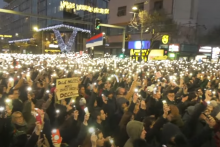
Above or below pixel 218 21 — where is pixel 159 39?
below

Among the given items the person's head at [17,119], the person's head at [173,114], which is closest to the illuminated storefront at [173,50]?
the person's head at [173,114]

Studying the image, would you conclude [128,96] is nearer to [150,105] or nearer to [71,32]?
[150,105]

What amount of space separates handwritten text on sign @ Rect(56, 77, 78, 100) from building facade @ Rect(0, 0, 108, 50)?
136 feet

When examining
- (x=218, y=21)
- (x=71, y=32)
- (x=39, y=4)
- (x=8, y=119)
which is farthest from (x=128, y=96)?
(x=39, y=4)

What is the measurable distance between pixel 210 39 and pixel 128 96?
105 ft

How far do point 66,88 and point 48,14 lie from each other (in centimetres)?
5631

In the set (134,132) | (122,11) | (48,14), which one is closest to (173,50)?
(122,11)

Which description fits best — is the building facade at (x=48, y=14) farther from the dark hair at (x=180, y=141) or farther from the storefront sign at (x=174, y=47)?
the dark hair at (x=180, y=141)

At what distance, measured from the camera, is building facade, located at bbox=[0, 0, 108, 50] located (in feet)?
178

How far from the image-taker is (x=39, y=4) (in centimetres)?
6575

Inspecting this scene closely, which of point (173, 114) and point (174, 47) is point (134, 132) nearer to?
point (173, 114)

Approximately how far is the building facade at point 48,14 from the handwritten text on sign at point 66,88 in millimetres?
41586

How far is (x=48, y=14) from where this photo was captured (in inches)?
2366

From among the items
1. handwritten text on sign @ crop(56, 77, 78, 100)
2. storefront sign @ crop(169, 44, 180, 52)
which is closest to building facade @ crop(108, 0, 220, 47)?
storefront sign @ crop(169, 44, 180, 52)
